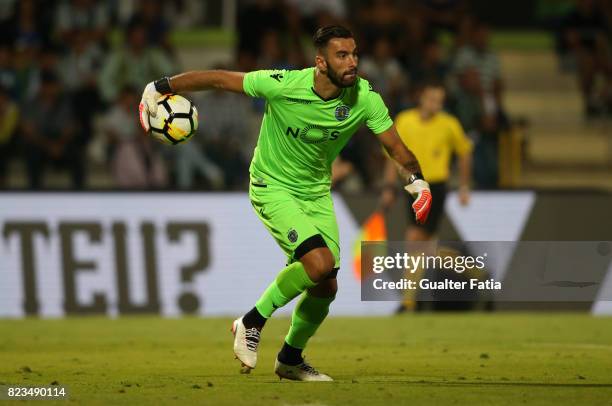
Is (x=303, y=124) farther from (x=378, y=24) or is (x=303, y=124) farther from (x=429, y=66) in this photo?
(x=378, y=24)

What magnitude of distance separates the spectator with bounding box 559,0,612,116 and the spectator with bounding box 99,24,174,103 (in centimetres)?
679

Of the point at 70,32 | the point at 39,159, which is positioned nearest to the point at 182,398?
the point at 39,159

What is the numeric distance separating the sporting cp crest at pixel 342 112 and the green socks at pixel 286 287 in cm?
97

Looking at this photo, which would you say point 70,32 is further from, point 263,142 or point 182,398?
point 182,398

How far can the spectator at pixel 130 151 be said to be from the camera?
53.8ft

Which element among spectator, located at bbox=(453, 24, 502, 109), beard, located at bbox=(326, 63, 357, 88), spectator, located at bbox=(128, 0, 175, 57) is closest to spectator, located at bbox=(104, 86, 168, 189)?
spectator, located at bbox=(128, 0, 175, 57)

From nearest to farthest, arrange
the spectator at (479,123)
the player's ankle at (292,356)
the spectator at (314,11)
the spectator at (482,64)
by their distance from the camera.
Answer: the player's ankle at (292,356) < the spectator at (479,123) < the spectator at (482,64) < the spectator at (314,11)

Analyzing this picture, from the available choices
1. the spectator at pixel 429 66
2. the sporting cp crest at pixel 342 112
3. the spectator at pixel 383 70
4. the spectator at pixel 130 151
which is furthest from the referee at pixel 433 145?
the sporting cp crest at pixel 342 112

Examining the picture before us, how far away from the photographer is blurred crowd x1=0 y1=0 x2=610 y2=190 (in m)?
16.8

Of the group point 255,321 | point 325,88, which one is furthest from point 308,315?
point 325,88

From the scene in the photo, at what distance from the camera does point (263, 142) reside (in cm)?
873

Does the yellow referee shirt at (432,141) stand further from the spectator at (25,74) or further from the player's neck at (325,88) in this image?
the spectator at (25,74)

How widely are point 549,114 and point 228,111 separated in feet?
21.2

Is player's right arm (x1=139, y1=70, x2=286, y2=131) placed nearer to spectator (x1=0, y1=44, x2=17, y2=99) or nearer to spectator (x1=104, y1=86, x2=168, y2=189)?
spectator (x1=104, y1=86, x2=168, y2=189)
